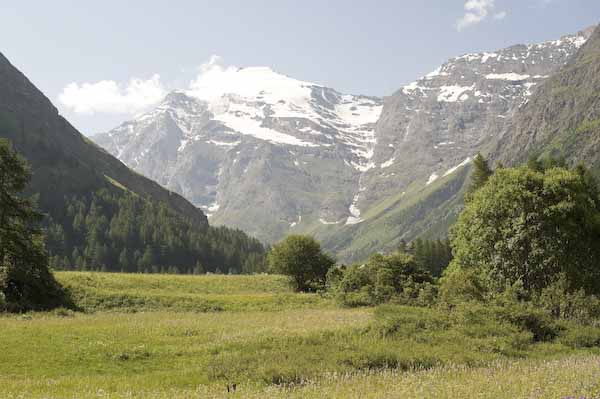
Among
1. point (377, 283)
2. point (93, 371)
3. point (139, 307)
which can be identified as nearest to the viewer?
point (93, 371)

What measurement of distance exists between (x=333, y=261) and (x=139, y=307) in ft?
126

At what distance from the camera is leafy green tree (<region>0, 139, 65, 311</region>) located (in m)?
40.8

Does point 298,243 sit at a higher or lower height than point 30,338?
higher

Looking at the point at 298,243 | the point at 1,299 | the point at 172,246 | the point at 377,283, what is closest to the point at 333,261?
the point at 298,243

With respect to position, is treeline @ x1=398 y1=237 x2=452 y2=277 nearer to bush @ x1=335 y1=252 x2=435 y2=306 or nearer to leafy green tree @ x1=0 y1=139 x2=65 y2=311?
bush @ x1=335 y1=252 x2=435 y2=306

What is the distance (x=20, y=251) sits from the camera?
139 feet

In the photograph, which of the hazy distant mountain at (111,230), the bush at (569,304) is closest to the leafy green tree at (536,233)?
the bush at (569,304)

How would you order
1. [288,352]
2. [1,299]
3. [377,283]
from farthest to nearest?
1. [377,283]
2. [1,299]
3. [288,352]

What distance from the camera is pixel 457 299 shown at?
1590 inches

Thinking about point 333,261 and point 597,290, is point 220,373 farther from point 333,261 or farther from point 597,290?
point 333,261

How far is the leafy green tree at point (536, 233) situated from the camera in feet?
141

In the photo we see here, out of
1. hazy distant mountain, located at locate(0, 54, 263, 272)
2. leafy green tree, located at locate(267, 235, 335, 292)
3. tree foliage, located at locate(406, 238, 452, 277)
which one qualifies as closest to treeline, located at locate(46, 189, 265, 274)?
hazy distant mountain, located at locate(0, 54, 263, 272)

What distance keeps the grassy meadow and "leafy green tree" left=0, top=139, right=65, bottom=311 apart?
12.2 feet

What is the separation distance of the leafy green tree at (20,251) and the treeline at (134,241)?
96540 mm
